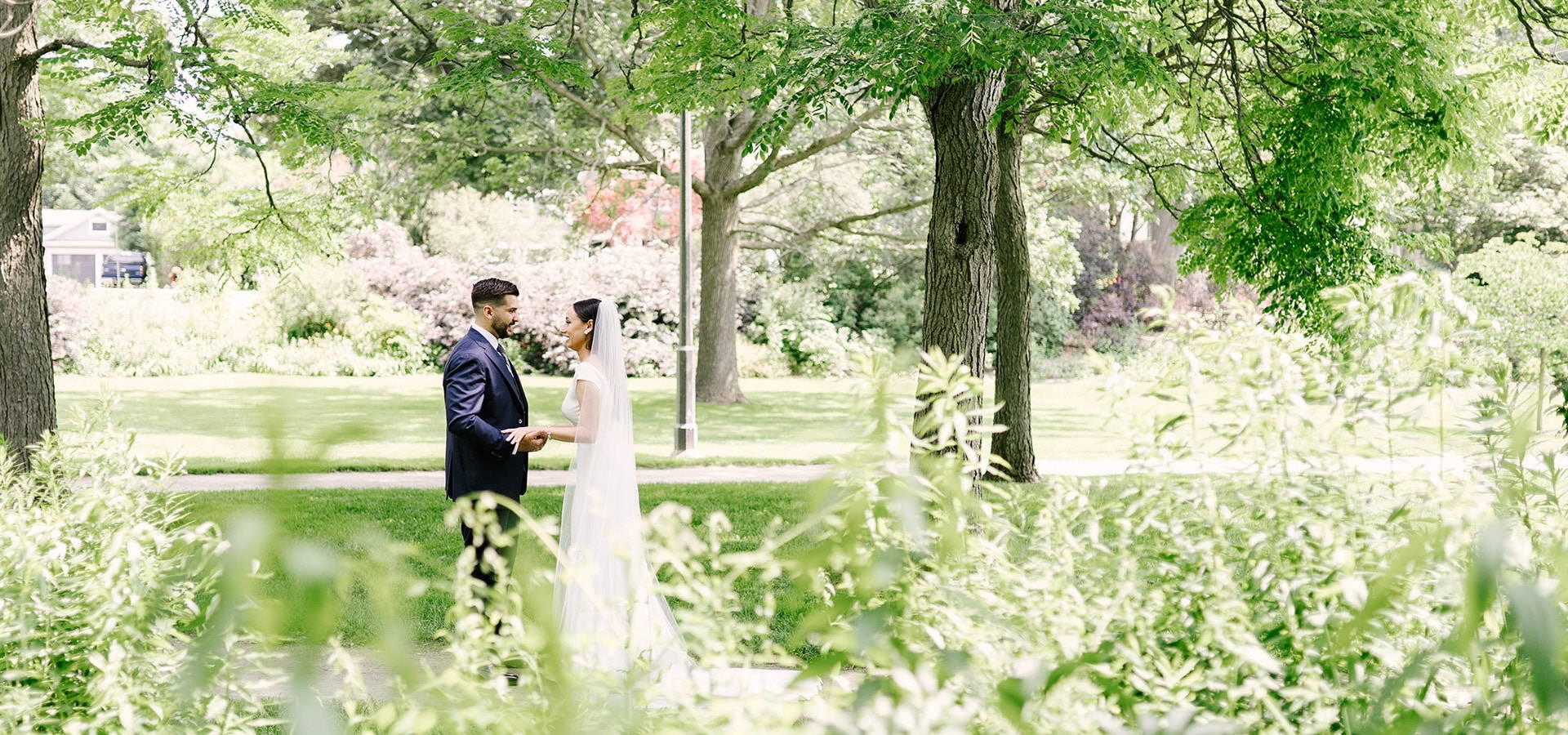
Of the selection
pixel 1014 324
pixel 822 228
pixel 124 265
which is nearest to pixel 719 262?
pixel 822 228

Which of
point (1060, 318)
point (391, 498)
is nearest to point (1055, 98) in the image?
point (391, 498)

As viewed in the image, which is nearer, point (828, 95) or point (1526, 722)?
point (1526, 722)

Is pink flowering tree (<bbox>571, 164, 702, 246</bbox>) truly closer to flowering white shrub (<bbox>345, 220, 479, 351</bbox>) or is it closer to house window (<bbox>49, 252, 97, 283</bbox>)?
flowering white shrub (<bbox>345, 220, 479, 351</bbox>)

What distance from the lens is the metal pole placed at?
556 inches

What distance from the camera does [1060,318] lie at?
103 feet

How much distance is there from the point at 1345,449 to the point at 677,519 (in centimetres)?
117

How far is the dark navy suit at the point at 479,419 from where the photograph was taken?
5.69 meters

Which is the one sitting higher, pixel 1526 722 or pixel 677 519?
pixel 677 519

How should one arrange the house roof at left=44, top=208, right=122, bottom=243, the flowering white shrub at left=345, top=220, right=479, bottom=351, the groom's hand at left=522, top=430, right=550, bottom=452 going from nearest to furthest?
the groom's hand at left=522, top=430, right=550, bottom=452 → the flowering white shrub at left=345, top=220, right=479, bottom=351 → the house roof at left=44, top=208, right=122, bottom=243

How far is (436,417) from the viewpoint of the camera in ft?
61.8

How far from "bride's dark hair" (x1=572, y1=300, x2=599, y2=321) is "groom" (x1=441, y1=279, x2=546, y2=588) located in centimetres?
32

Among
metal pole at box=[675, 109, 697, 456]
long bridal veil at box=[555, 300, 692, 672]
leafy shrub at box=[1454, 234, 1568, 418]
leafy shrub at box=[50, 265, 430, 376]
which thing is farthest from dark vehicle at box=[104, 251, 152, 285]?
long bridal veil at box=[555, 300, 692, 672]

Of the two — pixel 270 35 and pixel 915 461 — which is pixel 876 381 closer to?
pixel 915 461

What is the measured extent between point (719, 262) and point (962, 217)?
13.3 meters
